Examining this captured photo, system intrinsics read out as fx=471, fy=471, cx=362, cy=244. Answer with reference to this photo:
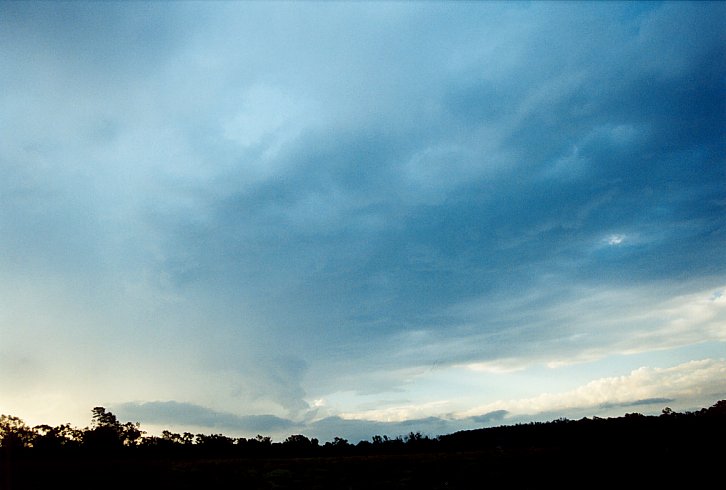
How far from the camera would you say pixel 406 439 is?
39.0 metres

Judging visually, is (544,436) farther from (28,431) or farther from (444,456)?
(28,431)

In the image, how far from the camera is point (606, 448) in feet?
78.3

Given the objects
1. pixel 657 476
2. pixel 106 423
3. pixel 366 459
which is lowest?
pixel 657 476

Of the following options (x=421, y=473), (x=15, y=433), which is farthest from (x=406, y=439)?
(x=15, y=433)

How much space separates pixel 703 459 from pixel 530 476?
763 centimetres

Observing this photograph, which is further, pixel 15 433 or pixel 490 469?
pixel 15 433

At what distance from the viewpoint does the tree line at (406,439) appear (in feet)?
80.6

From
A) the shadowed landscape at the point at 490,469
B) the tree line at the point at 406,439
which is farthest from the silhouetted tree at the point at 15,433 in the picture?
the shadowed landscape at the point at 490,469

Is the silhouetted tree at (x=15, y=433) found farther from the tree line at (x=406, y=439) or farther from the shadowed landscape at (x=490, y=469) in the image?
the shadowed landscape at (x=490, y=469)

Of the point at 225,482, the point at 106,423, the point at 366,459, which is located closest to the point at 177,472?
the point at 225,482

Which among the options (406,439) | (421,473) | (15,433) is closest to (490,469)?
(421,473)

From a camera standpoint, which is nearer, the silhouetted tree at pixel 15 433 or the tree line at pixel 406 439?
the tree line at pixel 406 439

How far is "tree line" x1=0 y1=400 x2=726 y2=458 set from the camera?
24578 mm

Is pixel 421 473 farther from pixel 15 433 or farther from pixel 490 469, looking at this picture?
pixel 15 433
